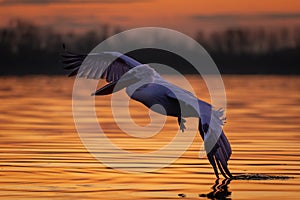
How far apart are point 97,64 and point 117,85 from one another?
1273mm

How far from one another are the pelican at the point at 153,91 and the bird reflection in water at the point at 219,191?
1.36 feet

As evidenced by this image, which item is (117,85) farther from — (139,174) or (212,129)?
(212,129)

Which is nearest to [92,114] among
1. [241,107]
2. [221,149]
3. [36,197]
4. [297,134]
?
[241,107]

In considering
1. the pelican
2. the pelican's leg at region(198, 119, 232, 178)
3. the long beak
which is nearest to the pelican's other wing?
the pelican

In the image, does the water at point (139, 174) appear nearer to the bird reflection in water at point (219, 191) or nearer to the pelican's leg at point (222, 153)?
the bird reflection in water at point (219, 191)

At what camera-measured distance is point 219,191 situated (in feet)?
43.3

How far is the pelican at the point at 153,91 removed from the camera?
14000 millimetres

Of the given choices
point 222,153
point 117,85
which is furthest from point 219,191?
point 117,85

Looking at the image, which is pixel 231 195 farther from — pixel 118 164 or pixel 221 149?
pixel 118 164

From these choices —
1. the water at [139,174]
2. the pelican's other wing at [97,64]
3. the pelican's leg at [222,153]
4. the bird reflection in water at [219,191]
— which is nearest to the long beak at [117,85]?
the pelican's other wing at [97,64]

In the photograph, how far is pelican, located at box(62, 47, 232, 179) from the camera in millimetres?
14000

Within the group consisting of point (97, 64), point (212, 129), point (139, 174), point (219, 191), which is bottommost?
point (219, 191)

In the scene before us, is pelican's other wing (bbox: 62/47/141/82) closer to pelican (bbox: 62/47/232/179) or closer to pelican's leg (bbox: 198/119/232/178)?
pelican (bbox: 62/47/232/179)

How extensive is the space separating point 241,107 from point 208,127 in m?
19.4
